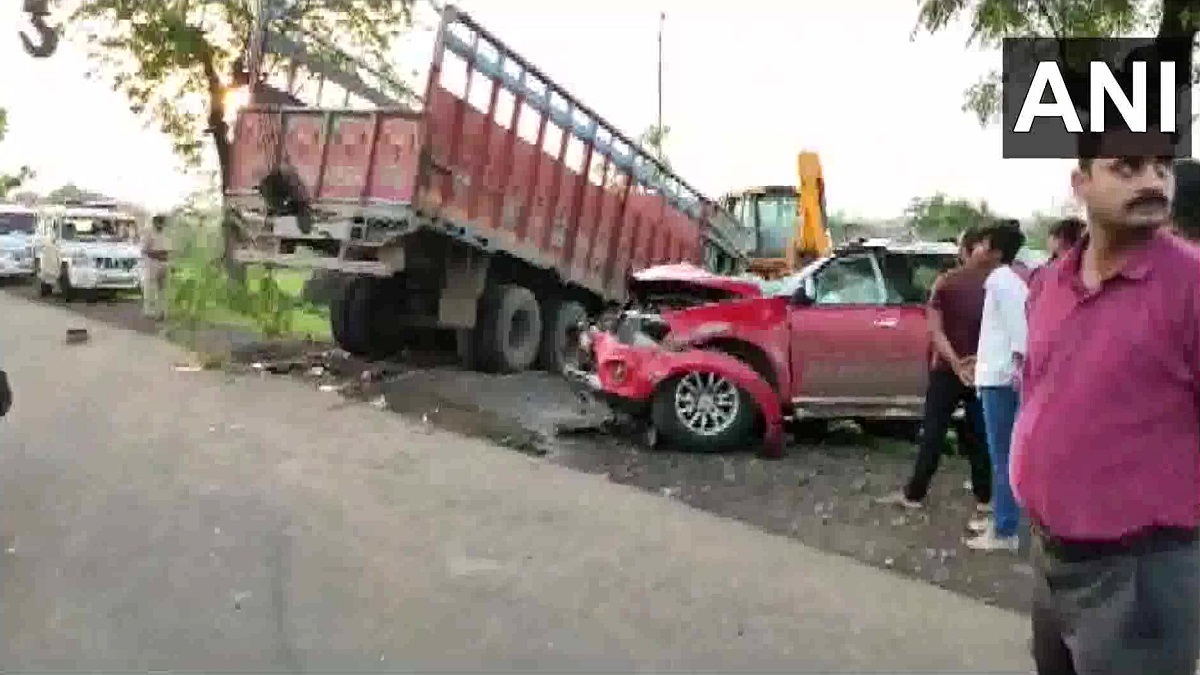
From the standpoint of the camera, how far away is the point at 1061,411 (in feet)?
9.87

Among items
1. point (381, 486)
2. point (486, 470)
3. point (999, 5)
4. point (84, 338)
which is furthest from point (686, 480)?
point (84, 338)

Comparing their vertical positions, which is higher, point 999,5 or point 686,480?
point 999,5

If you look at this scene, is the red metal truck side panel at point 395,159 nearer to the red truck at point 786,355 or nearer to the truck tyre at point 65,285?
the red truck at point 786,355

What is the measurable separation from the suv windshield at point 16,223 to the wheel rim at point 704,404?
2620 centimetres

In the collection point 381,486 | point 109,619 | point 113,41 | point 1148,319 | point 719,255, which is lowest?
point 109,619

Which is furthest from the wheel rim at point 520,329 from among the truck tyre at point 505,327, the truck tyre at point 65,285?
the truck tyre at point 65,285

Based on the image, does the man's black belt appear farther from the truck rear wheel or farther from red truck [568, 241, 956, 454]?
the truck rear wheel

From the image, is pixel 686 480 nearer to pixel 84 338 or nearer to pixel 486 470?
pixel 486 470

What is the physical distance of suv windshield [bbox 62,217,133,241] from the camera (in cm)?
2803

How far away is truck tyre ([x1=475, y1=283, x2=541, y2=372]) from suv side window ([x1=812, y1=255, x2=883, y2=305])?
16.1ft

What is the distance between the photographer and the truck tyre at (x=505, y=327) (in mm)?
15086

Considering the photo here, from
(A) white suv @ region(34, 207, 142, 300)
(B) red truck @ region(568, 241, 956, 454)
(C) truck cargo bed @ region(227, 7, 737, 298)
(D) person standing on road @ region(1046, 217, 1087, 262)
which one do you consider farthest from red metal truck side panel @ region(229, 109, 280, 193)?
(A) white suv @ region(34, 207, 142, 300)

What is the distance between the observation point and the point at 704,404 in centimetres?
1057

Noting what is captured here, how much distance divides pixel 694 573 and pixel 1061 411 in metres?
4.14
